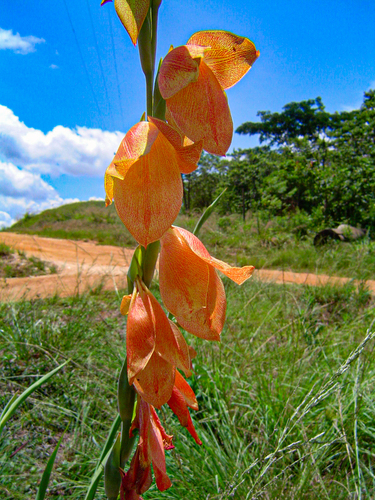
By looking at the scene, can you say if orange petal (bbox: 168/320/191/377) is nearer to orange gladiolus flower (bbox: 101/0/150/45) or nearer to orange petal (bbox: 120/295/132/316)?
orange petal (bbox: 120/295/132/316)

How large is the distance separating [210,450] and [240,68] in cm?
107

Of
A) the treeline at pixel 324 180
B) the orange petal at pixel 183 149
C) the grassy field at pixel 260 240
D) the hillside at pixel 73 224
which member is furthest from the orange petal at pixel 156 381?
the hillside at pixel 73 224

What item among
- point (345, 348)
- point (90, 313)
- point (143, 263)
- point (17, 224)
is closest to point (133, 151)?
point (143, 263)

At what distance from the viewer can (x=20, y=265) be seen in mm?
4594

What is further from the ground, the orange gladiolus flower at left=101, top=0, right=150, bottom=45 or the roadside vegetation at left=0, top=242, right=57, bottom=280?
the orange gladiolus flower at left=101, top=0, right=150, bottom=45

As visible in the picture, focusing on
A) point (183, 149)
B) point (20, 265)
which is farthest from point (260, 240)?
point (183, 149)

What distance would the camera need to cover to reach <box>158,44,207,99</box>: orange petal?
1.12ft

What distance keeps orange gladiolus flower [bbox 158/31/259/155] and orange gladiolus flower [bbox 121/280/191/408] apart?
23 cm

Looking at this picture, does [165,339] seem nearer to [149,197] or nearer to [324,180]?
[149,197]

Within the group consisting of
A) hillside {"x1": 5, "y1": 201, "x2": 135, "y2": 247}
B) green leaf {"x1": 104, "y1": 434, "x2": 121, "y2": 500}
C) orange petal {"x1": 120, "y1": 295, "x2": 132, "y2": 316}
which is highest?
hillside {"x1": 5, "y1": 201, "x2": 135, "y2": 247}

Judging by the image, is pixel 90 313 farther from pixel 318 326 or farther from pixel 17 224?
pixel 17 224

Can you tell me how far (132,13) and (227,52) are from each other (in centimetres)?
13

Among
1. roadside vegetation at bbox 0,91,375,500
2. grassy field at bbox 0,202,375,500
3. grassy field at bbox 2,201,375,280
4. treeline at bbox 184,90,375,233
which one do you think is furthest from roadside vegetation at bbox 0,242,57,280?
treeline at bbox 184,90,375,233

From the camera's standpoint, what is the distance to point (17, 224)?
1216cm
